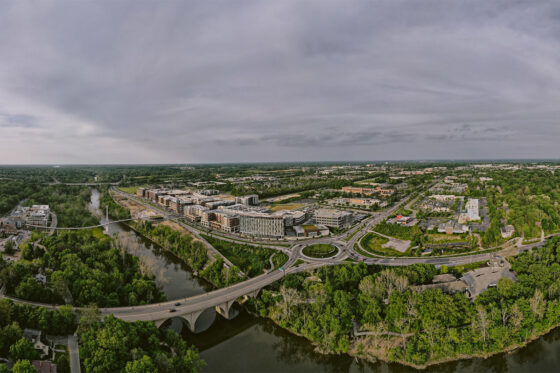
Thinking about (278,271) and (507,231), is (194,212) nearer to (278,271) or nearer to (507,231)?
(278,271)

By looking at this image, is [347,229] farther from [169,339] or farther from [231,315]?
[169,339]

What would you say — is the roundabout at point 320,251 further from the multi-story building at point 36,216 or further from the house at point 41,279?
the multi-story building at point 36,216

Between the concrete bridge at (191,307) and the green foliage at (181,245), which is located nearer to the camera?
the concrete bridge at (191,307)

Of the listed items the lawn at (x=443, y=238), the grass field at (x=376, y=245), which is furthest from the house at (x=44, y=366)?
the lawn at (x=443, y=238)

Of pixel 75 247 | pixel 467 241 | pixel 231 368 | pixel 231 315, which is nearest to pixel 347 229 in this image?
pixel 467 241

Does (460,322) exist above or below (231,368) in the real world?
above
